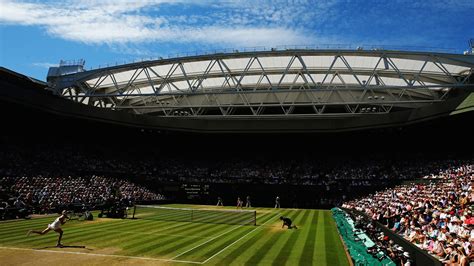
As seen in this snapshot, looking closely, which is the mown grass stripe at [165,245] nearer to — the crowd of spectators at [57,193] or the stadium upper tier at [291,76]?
the crowd of spectators at [57,193]

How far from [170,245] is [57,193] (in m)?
23.6

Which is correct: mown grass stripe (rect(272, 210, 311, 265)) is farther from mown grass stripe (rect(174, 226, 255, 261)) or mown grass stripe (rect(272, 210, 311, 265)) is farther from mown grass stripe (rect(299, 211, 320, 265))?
mown grass stripe (rect(174, 226, 255, 261))

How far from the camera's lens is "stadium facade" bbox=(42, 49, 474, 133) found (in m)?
36.9

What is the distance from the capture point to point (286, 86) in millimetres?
50031

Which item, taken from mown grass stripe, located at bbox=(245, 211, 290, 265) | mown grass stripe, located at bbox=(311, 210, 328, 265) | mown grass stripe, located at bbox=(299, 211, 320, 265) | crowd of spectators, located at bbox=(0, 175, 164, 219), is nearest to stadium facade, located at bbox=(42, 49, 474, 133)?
crowd of spectators, located at bbox=(0, 175, 164, 219)

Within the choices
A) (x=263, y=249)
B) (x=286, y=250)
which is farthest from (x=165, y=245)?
(x=286, y=250)

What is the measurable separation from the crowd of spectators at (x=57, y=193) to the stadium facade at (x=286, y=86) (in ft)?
32.7

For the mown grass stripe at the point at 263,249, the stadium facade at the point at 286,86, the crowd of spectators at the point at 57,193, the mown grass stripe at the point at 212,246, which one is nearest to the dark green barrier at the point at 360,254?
the mown grass stripe at the point at 263,249

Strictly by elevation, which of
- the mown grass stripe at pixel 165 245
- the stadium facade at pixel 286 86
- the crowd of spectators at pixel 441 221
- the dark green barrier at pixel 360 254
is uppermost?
the stadium facade at pixel 286 86

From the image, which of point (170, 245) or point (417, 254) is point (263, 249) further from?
point (417, 254)

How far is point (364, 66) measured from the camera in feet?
136

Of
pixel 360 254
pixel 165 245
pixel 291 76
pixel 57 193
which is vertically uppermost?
pixel 291 76

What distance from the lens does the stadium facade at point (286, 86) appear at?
3688cm

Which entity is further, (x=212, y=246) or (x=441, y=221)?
(x=441, y=221)
